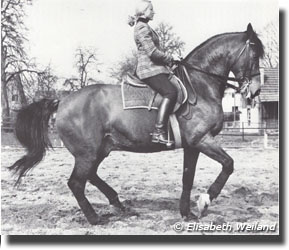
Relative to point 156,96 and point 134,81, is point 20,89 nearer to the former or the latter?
point 134,81

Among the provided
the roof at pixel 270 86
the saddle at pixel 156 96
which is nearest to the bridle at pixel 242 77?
the saddle at pixel 156 96

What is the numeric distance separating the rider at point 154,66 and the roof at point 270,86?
2.18m

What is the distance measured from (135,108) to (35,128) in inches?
64.4

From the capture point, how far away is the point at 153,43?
17.1 ft

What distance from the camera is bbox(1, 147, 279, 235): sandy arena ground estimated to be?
537 cm

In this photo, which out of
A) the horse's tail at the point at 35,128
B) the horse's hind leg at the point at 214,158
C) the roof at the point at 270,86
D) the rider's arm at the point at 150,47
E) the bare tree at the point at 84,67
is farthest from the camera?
the roof at the point at 270,86

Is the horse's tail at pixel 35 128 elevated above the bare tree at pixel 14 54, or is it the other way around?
the bare tree at pixel 14 54

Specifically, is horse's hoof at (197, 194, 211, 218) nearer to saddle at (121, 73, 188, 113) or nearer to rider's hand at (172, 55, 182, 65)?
saddle at (121, 73, 188, 113)

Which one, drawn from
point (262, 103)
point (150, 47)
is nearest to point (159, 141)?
point (150, 47)

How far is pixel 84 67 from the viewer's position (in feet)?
20.5

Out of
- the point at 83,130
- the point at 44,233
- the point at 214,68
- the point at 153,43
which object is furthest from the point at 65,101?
the point at 214,68

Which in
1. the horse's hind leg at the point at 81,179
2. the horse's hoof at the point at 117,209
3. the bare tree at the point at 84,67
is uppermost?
the bare tree at the point at 84,67

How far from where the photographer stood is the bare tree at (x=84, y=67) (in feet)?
20.4

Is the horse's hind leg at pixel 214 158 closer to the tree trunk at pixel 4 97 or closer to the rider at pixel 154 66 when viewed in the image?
the rider at pixel 154 66
